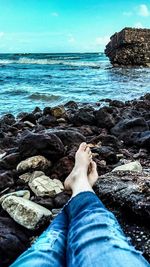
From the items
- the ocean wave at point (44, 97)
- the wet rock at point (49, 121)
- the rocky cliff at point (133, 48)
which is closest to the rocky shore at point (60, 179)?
the wet rock at point (49, 121)

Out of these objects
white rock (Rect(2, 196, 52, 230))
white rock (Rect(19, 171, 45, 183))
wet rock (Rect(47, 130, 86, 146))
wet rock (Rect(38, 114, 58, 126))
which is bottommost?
wet rock (Rect(38, 114, 58, 126))

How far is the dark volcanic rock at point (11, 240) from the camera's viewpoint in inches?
89.0

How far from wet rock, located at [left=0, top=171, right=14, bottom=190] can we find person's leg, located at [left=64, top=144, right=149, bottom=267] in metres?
1.21

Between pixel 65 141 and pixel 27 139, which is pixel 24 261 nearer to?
pixel 27 139

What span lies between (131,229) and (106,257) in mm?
549

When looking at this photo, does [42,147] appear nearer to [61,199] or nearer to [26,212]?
[61,199]

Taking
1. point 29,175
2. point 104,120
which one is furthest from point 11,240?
point 104,120

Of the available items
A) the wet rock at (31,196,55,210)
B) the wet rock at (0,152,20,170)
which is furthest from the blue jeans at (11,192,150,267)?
the wet rock at (0,152,20,170)

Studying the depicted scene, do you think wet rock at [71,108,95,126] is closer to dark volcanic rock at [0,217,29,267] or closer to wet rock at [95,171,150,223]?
wet rock at [95,171,150,223]

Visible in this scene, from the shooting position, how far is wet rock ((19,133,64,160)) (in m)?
3.76

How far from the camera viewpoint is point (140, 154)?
4.43 meters

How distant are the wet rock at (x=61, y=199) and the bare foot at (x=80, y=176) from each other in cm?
21

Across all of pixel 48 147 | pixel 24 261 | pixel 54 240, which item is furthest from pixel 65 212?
pixel 48 147

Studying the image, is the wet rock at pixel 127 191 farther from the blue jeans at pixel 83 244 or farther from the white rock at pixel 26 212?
the white rock at pixel 26 212
